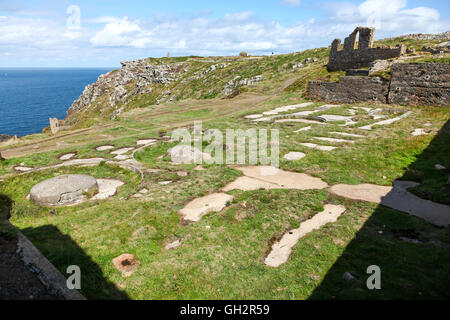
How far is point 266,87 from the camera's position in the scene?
46438 mm

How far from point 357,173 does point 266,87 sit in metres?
34.3

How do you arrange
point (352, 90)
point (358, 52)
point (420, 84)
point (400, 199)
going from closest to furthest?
point (400, 199) → point (420, 84) → point (352, 90) → point (358, 52)

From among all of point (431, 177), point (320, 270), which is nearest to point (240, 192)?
point (320, 270)

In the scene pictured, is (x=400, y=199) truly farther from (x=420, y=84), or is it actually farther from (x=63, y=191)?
(x=420, y=84)

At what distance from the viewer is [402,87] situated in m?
27.1

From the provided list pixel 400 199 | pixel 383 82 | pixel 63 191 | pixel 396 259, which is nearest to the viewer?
pixel 396 259

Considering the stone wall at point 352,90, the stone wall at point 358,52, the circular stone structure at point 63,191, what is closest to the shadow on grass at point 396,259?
the circular stone structure at point 63,191

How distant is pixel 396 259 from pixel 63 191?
13.8 m

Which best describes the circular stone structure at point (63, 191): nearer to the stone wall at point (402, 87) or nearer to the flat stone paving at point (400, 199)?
the flat stone paving at point (400, 199)

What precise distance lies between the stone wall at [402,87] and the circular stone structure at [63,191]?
2857 cm

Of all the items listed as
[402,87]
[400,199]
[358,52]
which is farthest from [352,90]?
[400,199]

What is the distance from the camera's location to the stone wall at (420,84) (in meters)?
24.5

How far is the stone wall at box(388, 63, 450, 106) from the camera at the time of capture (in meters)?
24.5

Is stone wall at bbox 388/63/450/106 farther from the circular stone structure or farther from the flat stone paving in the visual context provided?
the circular stone structure
